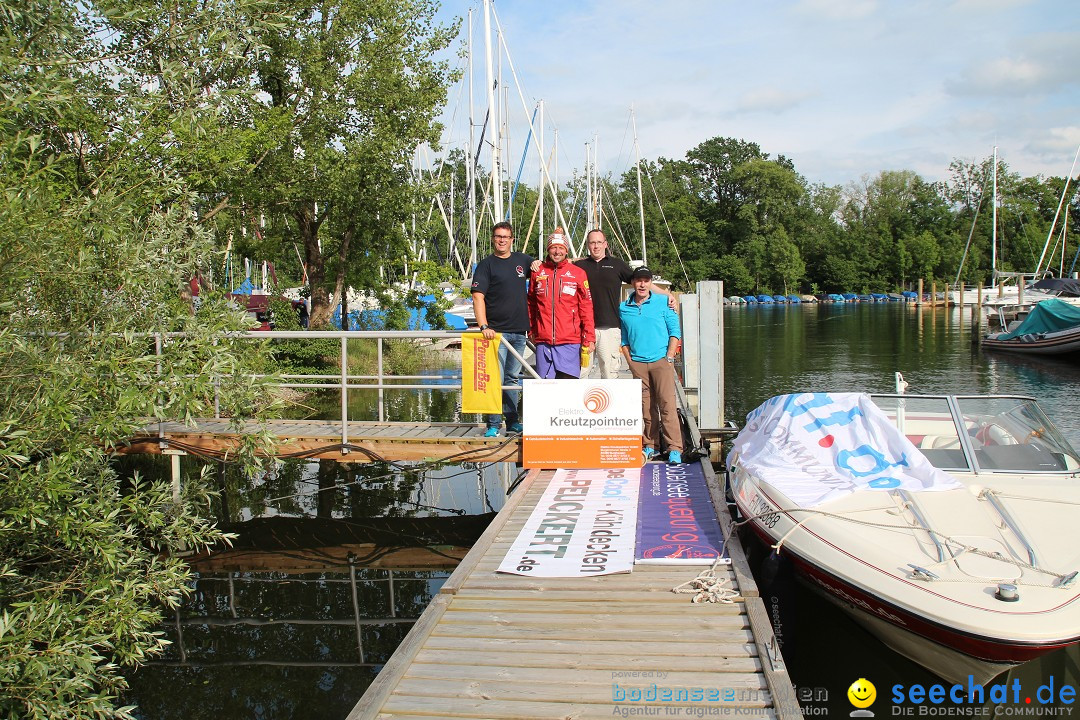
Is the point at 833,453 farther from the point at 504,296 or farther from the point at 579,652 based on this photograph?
the point at 504,296

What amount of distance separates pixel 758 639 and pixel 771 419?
136 inches

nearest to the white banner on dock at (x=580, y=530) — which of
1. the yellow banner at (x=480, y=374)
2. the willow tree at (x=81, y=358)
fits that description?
the yellow banner at (x=480, y=374)

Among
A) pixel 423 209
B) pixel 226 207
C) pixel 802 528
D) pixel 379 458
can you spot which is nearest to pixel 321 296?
pixel 423 209

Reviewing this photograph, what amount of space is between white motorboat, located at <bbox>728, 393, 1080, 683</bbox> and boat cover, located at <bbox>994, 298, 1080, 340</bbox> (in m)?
27.7

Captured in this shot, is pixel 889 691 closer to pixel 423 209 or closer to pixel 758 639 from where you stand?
pixel 758 639

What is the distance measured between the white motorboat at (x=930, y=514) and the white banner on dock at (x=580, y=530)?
107cm

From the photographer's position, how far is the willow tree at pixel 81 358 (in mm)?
5230

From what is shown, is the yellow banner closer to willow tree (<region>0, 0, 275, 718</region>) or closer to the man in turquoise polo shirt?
the man in turquoise polo shirt

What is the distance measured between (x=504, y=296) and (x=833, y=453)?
3.84 m

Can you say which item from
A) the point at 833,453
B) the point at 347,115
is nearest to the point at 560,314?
the point at 833,453

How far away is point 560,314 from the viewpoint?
29.4 feet

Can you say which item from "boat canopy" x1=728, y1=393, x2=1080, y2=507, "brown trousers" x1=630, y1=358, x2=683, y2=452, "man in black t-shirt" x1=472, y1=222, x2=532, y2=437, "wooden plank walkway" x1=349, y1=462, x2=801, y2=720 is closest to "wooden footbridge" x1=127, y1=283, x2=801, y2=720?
"wooden plank walkway" x1=349, y1=462, x2=801, y2=720

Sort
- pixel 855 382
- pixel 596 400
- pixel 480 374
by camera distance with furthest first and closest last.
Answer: pixel 855 382, pixel 480 374, pixel 596 400

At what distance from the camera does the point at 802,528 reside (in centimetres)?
621
